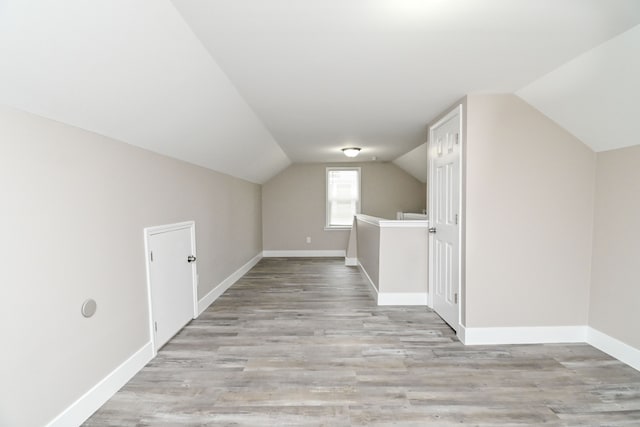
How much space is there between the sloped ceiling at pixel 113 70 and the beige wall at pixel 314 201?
165 inches

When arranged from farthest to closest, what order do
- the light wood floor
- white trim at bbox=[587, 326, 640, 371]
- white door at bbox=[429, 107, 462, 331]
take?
white door at bbox=[429, 107, 462, 331] < white trim at bbox=[587, 326, 640, 371] < the light wood floor

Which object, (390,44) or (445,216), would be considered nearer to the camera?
(390,44)

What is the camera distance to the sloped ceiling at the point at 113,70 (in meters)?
1.17

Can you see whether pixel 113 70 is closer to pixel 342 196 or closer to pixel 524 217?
pixel 524 217

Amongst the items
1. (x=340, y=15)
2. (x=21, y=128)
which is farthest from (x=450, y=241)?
(x=21, y=128)

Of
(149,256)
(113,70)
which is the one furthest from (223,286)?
(113,70)

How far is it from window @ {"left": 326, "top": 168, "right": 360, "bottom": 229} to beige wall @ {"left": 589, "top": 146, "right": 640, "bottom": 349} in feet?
15.2

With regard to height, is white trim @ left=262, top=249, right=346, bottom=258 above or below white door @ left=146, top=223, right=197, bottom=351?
below

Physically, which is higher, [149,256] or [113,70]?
[113,70]

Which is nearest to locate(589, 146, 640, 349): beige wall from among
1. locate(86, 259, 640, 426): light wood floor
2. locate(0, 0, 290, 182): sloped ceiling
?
locate(86, 259, 640, 426): light wood floor

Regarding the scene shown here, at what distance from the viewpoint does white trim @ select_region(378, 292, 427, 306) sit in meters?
3.54

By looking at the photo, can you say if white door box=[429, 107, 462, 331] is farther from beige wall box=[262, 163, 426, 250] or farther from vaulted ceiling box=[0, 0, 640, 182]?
beige wall box=[262, 163, 426, 250]

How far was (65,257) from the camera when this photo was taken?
1.59m

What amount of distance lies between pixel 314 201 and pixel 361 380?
501 centimetres
